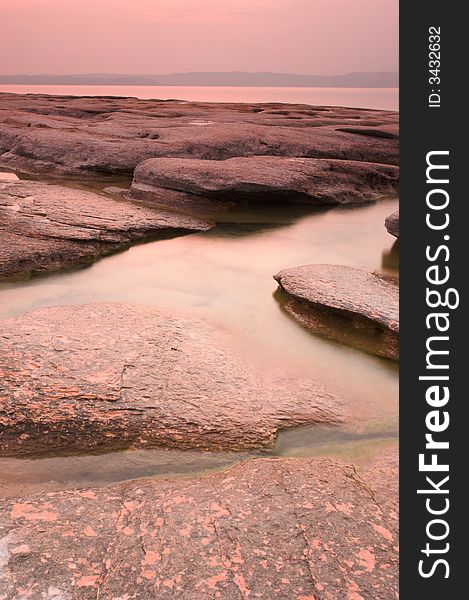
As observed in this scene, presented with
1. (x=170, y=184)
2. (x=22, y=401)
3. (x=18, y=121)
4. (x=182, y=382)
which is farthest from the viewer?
(x=18, y=121)

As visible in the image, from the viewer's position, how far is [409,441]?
246cm

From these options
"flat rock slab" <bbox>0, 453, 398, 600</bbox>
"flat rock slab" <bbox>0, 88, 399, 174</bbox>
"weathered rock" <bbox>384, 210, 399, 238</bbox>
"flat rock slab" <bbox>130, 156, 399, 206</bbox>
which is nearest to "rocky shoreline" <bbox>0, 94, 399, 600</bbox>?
"flat rock slab" <bbox>0, 453, 398, 600</bbox>

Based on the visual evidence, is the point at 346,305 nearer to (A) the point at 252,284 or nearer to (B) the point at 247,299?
(B) the point at 247,299

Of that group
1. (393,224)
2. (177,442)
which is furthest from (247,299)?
(393,224)

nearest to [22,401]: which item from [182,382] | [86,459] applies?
[86,459]

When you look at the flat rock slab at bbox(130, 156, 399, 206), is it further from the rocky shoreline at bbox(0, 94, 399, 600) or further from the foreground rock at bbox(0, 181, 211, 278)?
the rocky shoreline at bbox(0, 94, 399, 600)

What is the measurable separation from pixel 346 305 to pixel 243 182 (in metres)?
5.26

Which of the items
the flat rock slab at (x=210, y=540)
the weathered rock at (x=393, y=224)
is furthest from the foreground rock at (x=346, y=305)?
the weathered rock at (x=393, y=224)

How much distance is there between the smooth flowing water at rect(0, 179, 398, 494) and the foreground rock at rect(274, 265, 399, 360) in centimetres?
17

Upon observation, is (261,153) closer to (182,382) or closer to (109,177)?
(109,177)

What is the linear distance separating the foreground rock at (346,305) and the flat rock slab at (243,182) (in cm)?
422

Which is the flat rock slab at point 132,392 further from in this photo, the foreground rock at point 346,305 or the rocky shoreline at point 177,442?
the foreground rock at point 346,305

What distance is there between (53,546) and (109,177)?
1076 centimetres

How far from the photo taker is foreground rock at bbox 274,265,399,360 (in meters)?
4.85
